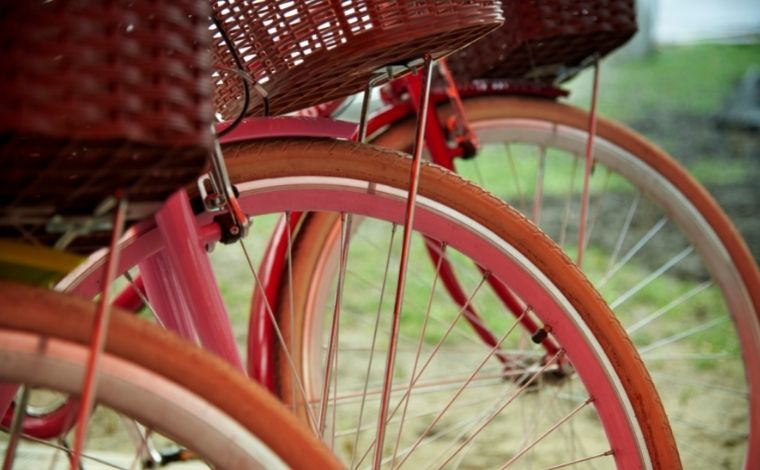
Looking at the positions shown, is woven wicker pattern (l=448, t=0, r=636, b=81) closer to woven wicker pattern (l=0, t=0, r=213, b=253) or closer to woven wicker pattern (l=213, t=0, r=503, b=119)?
woven wicker pattern (l=213, t=0, r=503, b=119)

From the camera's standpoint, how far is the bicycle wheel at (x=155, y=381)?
0.53m

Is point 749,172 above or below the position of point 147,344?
above

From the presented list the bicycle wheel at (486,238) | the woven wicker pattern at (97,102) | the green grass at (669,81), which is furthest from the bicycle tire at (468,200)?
the green grass at (669,81)

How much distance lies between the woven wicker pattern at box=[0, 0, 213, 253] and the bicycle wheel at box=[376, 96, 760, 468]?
666 mm

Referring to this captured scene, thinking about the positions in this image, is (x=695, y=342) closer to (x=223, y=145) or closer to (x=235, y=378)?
(x=223, y=145)

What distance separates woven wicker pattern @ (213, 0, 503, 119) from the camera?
2.28ft

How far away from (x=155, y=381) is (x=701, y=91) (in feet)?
15.2

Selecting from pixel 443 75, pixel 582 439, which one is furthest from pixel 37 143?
pixel 582 439

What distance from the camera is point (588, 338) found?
82 centimetres

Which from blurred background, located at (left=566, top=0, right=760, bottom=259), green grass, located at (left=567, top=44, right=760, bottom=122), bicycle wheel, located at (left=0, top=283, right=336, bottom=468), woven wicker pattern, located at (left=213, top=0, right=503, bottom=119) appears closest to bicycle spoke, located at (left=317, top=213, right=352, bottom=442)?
woven wicker pattern, located at (left=213, top=0, right=503, bottom=119)

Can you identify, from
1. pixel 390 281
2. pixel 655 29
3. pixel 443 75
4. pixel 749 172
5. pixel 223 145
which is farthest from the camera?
pixel 655 29

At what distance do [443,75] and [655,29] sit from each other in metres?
5.57

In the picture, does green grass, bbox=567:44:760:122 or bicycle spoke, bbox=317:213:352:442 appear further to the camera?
green grass, bbox=567:44:760:122

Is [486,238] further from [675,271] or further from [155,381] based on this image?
[675,271]
